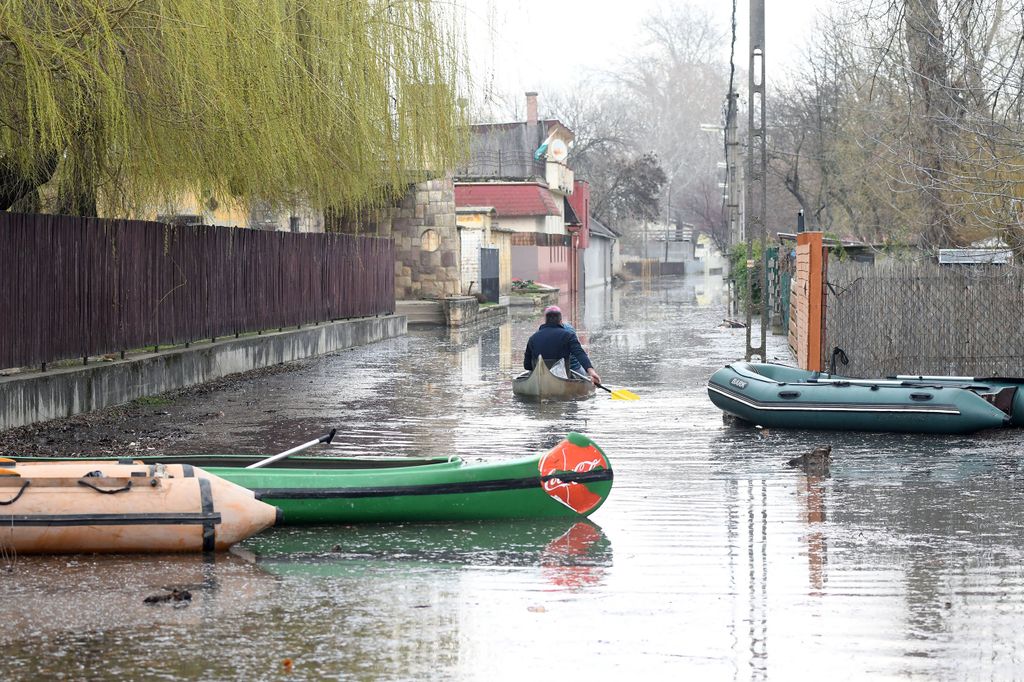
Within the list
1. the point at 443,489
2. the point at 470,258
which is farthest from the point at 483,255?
the point at 443,489

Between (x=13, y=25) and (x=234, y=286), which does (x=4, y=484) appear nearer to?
(x=13, y=25)

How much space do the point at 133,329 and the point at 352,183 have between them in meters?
3.80

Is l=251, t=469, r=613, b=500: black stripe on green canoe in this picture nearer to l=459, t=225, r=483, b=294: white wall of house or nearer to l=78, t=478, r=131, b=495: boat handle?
l=78, t=478, r=131, b=495: boat handle

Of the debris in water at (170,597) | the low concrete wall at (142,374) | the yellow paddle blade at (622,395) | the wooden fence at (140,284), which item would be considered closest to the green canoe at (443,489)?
the debris in water at (170,597)

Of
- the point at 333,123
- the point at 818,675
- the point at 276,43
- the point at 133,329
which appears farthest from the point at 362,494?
the point at 133,329

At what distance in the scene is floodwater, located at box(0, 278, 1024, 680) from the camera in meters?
6.49

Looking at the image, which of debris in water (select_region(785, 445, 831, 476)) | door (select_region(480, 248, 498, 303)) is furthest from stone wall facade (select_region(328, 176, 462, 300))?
debris in water (select_region(785, 445, 831, 476))

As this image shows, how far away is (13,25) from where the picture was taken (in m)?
11.0

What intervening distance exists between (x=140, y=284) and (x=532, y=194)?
4152 cm

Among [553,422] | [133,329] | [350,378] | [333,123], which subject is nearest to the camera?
[333,123]

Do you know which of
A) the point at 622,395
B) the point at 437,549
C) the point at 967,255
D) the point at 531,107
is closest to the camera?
the point at 437,549

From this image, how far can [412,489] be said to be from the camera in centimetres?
965

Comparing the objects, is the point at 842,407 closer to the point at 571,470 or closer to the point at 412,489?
the point at 571,470

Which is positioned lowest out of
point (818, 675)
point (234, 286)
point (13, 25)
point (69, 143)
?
point (818, 675)
